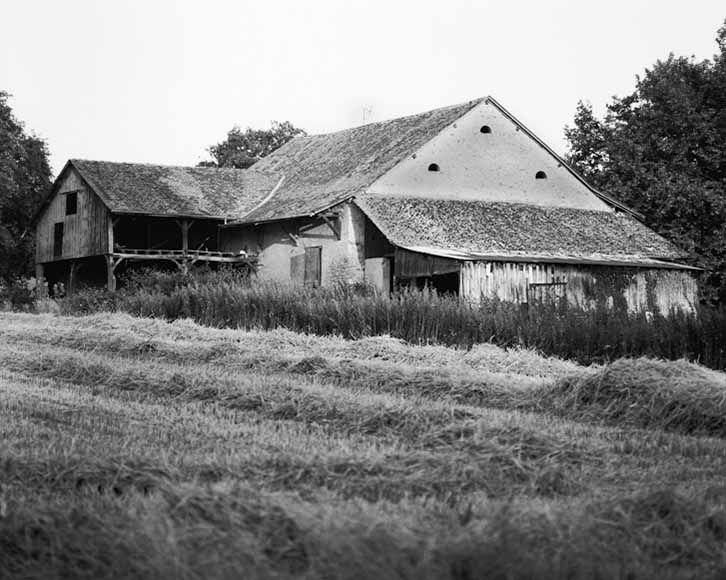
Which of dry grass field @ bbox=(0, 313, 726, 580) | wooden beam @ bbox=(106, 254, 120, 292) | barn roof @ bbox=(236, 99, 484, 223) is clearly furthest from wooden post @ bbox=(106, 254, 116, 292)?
dry grass field @ bbox=(0, 313, 726, 580)

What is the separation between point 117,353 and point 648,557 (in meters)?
13.9

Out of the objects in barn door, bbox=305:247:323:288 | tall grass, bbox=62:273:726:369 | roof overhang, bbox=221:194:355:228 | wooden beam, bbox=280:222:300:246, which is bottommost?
tall grass, bbox=62:273:726:369

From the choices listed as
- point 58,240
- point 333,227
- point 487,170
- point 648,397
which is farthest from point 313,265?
point 648,397

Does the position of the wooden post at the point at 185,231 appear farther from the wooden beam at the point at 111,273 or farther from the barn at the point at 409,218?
the wooden beam at the point at 111,273

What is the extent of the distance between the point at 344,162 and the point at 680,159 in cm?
1207

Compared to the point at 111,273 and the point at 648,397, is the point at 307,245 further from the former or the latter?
the point at 648,397

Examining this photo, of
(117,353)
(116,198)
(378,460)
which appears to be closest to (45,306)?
(116,198)

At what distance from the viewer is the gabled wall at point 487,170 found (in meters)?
35.1

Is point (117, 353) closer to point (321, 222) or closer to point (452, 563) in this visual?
point (452, 563)

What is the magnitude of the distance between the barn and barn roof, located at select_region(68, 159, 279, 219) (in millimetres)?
67

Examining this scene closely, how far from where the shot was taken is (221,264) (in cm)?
3888

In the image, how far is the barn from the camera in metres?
31.1

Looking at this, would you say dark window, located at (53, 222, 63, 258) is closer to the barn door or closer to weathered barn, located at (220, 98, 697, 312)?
weathered barn, located at (220, 98, 697, 312)

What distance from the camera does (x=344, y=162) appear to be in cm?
3834
